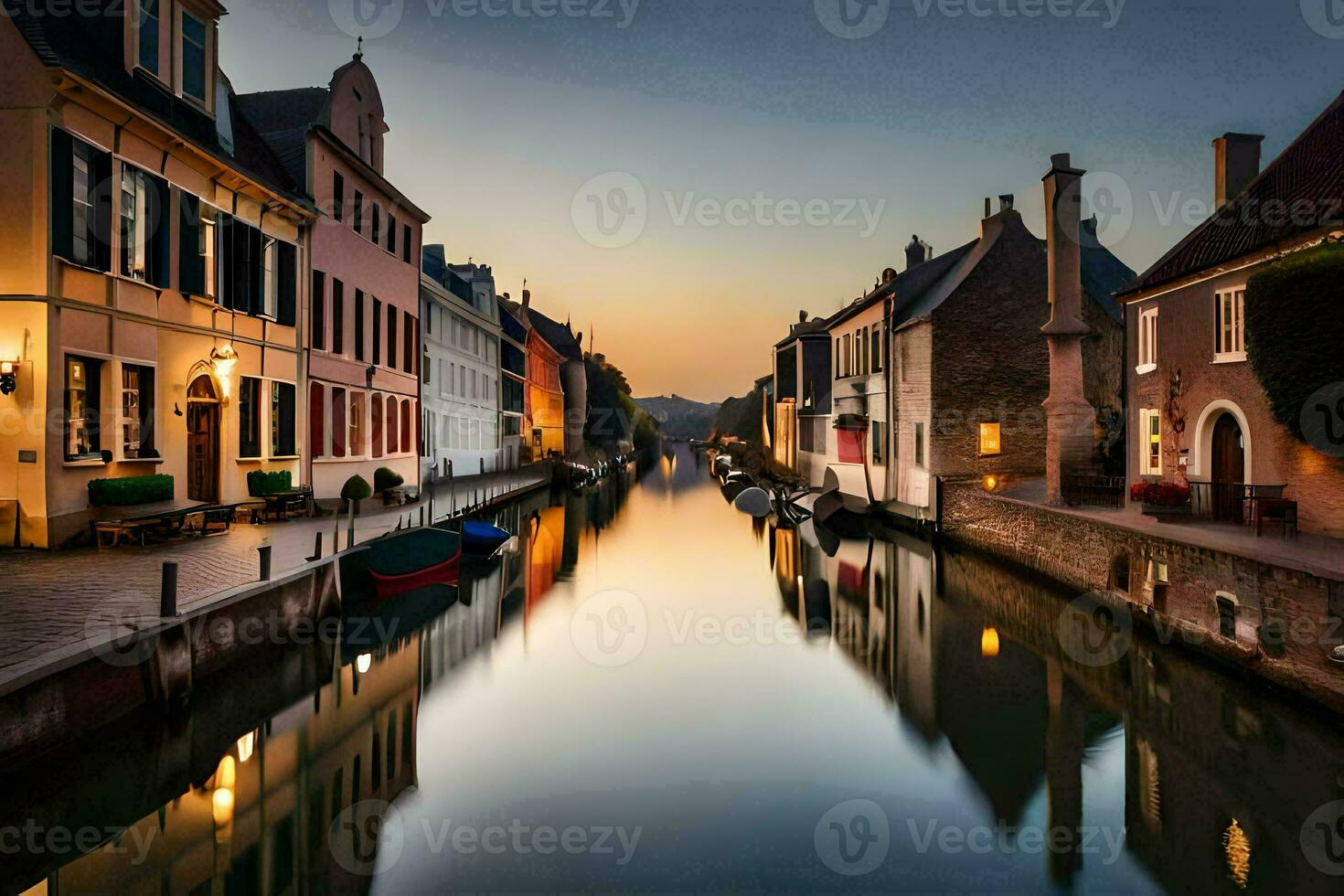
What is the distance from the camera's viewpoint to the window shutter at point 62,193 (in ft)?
39.3

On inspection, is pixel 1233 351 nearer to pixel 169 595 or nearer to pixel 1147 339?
pixel 1147 339

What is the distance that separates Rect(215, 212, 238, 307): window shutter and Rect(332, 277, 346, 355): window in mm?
5083

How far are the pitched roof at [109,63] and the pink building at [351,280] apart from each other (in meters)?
3.54

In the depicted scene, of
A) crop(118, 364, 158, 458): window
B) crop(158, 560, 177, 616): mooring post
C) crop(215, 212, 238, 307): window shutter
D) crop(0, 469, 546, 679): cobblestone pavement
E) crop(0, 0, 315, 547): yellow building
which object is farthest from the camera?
crop(215, 212, 238, 307): window shutter

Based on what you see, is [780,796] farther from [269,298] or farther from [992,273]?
[992,273]

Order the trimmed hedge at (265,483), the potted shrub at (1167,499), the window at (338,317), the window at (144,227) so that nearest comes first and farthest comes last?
1. the window at (144,227)
2. the potted shrub at (1167,499)
3. the trimmed hedge at (265,483)
4. the window at (338,317)

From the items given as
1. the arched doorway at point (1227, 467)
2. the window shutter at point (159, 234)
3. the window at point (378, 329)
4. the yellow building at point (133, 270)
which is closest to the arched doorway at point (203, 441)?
the yellow building at point (133, 270)

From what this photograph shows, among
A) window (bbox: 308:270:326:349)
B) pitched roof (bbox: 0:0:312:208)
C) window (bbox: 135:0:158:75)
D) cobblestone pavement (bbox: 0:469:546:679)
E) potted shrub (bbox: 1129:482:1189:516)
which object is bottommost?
cobblestone pavement (bbox: 0:469:546:679)

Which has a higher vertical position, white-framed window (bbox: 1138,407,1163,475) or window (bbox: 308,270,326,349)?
window (bbox: 308,270,326,349)

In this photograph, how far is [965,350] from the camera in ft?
Answer: 87.7

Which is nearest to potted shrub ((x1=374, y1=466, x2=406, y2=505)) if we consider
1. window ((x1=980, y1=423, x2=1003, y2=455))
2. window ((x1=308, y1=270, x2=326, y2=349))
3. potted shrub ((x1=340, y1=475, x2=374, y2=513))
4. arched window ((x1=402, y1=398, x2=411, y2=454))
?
potted shrub ((x1=340, y1=475, x2=374, y2=513))

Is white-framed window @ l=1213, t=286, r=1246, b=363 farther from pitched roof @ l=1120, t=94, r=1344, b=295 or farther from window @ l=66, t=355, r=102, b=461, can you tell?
window @ l=66, t=355, r=102, b=461

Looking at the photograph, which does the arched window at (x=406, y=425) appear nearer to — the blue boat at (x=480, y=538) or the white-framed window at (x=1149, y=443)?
the blue boat at (x=480, y=538)

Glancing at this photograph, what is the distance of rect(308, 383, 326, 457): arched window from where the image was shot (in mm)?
20484
